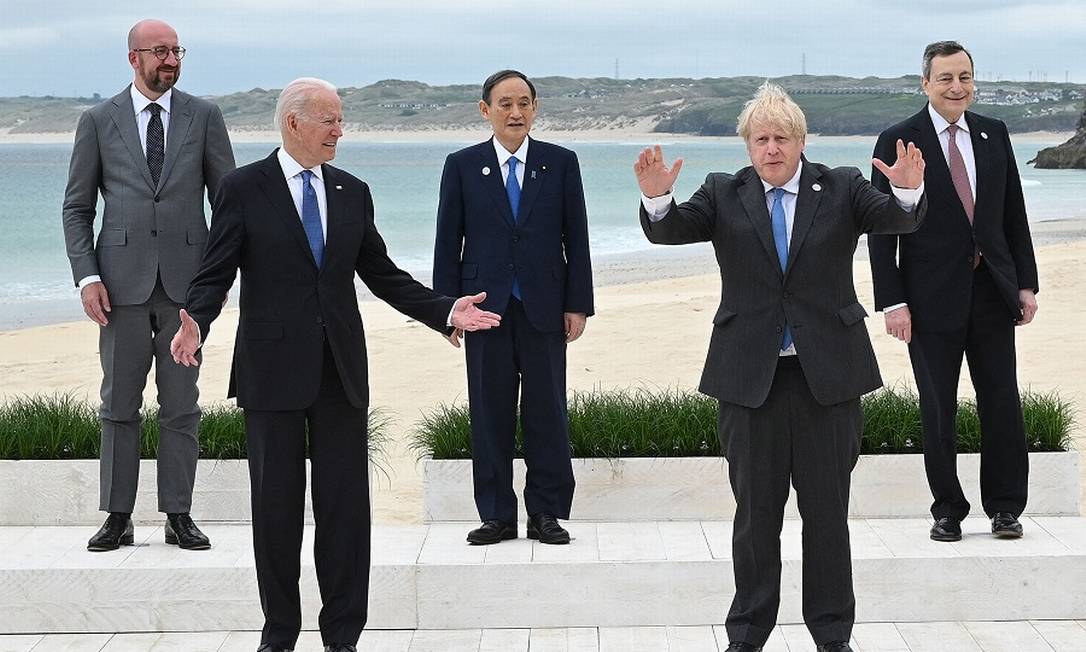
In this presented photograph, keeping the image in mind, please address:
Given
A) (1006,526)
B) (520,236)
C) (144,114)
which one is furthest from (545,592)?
(144,114)

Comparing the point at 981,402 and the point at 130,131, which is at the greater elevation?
the point at 130,131

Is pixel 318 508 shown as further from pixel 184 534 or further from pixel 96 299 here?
pixel 96 299

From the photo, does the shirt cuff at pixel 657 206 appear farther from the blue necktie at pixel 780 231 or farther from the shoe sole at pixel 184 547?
the shoe sole at pixel 184 547

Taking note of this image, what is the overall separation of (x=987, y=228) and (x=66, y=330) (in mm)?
13084

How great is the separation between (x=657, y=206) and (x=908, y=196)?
0.66m

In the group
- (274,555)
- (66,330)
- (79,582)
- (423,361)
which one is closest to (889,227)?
(274,555)

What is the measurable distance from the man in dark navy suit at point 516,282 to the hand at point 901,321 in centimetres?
100

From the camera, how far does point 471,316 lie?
4.61m

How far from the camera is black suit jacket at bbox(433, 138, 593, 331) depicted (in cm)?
533

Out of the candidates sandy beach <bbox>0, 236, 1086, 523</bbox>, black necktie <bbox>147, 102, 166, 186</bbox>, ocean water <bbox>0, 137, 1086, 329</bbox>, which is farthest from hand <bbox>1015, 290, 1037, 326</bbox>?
ocean water <bbox>0, 137, 1086, 329</bbox>

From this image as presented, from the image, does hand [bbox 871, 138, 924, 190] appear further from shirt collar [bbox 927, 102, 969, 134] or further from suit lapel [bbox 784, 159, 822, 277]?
shirt collar [bbox 927, 102, 969, 134]

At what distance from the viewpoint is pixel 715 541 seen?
530 cm

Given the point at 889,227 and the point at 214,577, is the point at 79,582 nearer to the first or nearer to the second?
the point at 214,577

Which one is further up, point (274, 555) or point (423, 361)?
point (274, 555)
